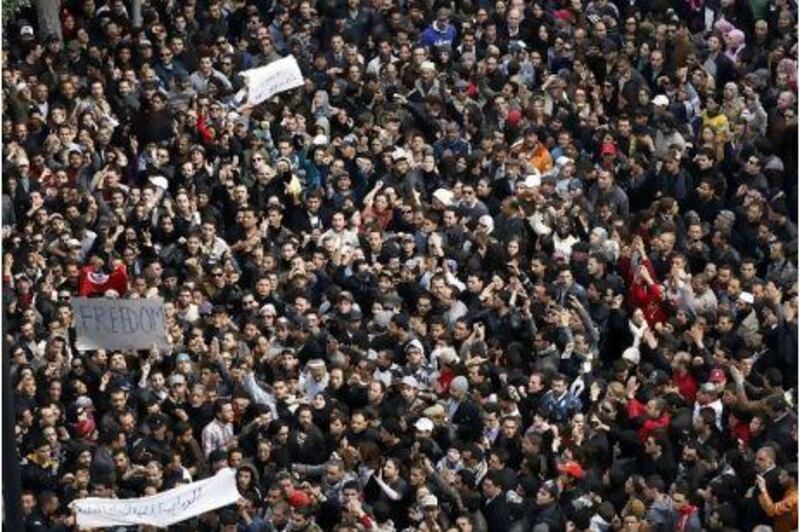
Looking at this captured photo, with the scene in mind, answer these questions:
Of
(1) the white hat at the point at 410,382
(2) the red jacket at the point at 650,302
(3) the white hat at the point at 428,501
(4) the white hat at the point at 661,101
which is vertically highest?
(3) the white hat at the point at 428,501

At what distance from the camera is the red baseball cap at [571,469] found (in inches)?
979

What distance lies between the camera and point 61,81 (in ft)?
107

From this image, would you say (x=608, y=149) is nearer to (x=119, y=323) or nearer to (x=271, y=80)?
(x=271, y=80)

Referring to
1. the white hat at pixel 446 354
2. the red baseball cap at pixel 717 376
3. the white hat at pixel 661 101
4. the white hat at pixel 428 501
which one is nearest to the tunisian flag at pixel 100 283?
the white hat at pixel 446 354

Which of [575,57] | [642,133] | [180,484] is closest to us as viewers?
[180,484]

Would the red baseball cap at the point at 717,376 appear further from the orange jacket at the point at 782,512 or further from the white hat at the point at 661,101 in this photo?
the white hat at the point at 661,101

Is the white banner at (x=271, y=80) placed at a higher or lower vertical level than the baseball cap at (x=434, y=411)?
lower

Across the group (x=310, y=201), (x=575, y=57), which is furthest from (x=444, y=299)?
(x=575, y=57)

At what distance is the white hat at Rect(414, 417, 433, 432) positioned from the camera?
25.7m

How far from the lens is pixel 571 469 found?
24953mm

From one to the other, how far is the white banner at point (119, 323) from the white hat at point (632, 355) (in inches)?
156

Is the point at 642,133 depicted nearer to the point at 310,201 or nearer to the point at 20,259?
the point at 310,201

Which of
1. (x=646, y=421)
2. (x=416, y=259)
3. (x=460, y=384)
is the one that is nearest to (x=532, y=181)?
(x=416, y=259)

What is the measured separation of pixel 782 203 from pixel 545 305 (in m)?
3.22
